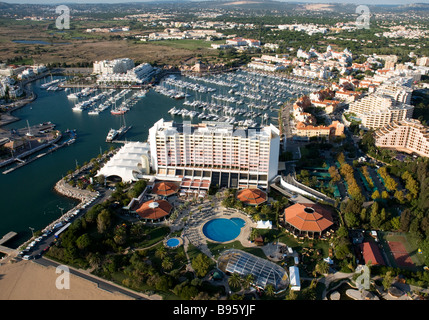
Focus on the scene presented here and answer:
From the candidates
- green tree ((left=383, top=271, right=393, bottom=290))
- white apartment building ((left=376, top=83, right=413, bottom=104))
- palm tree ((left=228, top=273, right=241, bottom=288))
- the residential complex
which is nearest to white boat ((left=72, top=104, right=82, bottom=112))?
the residential complex

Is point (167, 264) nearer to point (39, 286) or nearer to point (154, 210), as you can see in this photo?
point (154, 210)

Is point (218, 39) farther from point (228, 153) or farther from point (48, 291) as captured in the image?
point (48, 291)

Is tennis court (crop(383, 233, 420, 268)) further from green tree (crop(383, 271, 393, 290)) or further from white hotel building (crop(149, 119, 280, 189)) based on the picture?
white hotel building (crop(149, 119, 280, 189))

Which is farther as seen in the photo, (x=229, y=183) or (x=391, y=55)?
(x=391, y=55)

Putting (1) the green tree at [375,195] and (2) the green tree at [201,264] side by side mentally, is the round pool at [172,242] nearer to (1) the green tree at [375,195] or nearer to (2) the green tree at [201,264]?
(2) the green tree at [201,264]

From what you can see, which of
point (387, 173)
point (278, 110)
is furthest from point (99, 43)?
point (387, 173)

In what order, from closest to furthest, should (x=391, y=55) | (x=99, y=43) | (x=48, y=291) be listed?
(x=48, y=291) < (x=391, y=55) < (x=99, y=43)
